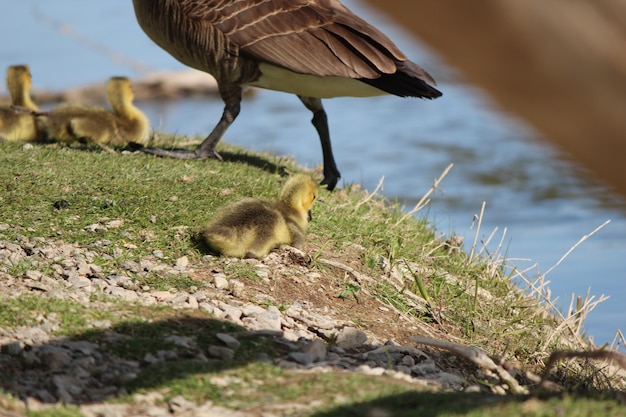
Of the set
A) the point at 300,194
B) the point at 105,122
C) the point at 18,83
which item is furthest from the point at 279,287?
the point at 18,83

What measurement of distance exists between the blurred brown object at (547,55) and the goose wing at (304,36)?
4887mm

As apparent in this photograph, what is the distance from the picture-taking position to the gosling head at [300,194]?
18.1 ft

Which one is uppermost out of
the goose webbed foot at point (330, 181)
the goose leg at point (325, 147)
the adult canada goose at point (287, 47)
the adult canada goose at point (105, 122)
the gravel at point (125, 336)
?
the adult canada goose at point (287, 47)

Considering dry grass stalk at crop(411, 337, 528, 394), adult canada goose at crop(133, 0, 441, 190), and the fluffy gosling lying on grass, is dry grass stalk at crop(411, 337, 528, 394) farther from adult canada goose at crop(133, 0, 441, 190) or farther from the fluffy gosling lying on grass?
the fluffy gosling lying on grass

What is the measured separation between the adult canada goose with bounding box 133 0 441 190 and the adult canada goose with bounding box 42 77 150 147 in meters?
0.98

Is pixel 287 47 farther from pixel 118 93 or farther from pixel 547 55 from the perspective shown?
pixel 547 55

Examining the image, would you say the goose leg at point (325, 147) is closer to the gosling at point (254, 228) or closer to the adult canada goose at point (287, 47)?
the adult canada goose at point (287, 47)

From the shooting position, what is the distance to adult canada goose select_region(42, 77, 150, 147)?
7.24m

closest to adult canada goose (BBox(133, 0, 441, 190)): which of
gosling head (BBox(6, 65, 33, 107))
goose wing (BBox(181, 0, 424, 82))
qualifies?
goose wing (BBox(181, 0, 424, 82))

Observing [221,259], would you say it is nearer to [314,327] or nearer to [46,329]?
[314,327]

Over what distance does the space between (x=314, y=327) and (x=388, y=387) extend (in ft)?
3.43

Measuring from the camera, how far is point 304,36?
6.42m

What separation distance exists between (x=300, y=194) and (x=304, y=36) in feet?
4.85

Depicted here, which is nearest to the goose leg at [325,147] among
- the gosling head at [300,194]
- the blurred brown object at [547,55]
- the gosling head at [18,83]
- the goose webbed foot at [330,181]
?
the goose webbed foot at [330,181]
